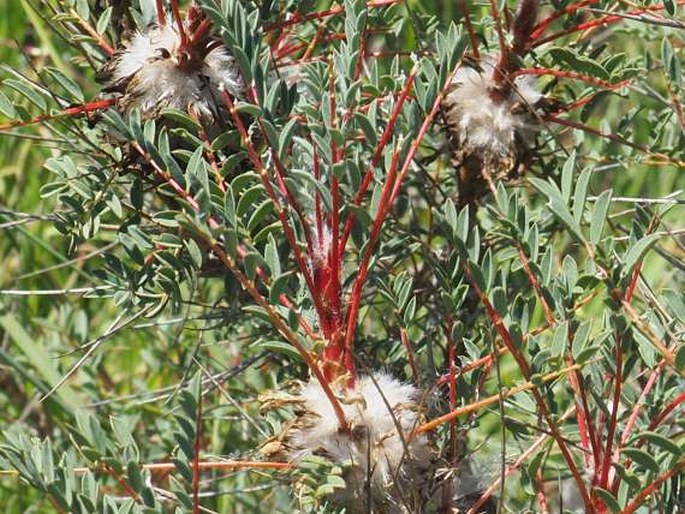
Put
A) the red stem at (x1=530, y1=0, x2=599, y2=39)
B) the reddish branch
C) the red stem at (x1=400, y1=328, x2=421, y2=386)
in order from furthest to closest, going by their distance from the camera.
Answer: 1. the red stem at (x1=530, y1=0, x2=599, y2=39)
2. the red stem at (x1=400, y1=328, x2=421, y2=386)
3. the reddish branch

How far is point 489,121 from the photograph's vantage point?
3.00ft

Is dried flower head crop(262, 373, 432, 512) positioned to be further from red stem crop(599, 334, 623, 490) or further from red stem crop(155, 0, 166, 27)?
red stem crop(155, 0, 166, 27)

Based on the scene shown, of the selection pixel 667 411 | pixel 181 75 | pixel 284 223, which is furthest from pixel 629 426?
pixel 181 75

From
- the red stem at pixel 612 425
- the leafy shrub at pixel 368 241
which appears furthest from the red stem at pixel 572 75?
the red stem at pixel 612 425

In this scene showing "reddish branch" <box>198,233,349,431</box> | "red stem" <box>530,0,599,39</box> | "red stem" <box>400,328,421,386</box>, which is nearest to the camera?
"reddish branch" <box>198,233,349,431</box>

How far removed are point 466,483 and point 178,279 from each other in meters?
0.26

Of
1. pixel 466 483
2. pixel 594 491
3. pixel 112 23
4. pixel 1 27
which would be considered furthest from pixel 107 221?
pixel 1 27

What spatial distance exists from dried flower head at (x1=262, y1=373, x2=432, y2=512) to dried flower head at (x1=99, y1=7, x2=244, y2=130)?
23 cm

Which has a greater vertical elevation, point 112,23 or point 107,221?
point 112,23

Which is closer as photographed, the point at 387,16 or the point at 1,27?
the point at 387,16

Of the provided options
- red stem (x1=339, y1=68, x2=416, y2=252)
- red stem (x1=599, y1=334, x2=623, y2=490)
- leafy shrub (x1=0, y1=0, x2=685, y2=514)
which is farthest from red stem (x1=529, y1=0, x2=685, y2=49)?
red stem (x1=599, y1=334, x2=623, y2=490)

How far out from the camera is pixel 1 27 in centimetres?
214

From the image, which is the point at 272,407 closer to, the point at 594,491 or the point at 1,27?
the point at 594,491

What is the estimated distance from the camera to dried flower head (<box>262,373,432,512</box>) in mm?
730
